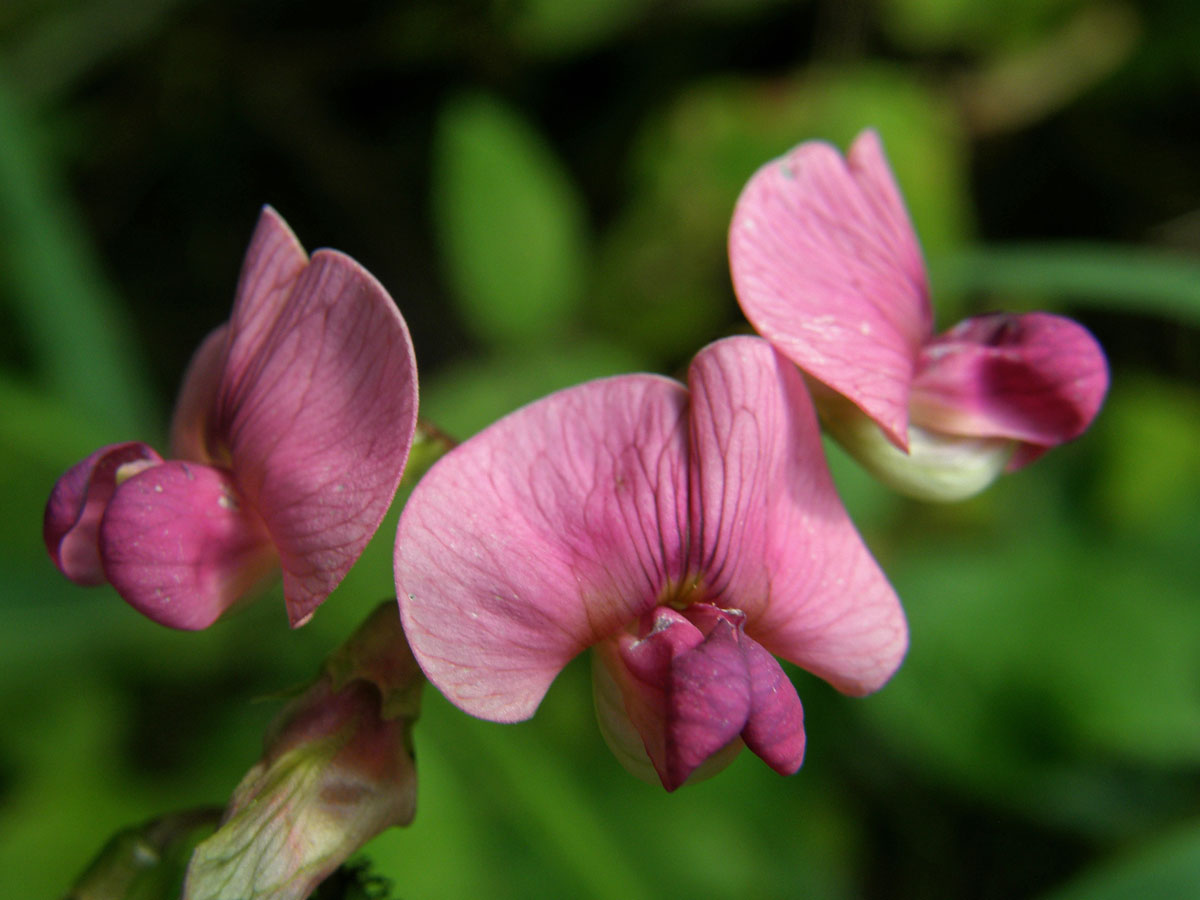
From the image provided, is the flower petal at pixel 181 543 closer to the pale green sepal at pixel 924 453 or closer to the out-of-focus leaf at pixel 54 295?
the pale green sepal at pixel 924 453

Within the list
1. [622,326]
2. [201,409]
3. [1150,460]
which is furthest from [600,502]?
[1150,460]

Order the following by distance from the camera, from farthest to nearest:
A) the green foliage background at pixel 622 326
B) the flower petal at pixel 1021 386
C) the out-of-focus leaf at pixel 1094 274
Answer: the green foliage background at pixel 622 326, the out-of-focus leaf at pixel 1094 274, the flower petal at pixel 1021 386

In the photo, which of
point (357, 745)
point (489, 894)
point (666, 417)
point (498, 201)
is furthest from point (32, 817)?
point (666, 417)

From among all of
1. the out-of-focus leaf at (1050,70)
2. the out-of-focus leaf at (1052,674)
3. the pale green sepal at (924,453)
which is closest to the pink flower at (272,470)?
the pale green sepal at (924,453)

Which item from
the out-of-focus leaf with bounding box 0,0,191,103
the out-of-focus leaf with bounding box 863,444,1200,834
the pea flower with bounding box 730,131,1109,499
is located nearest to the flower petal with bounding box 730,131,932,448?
the pea flower with bounding box 730,131,1109,499

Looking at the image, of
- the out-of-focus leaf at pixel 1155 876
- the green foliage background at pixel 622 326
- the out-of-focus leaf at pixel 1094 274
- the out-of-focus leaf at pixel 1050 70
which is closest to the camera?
the out-of-focus leaf at pixel 1155 876

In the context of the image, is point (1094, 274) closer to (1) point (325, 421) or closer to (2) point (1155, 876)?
(2) point (1155, 876)

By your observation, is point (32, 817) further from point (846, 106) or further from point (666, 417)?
point (846, 106)
